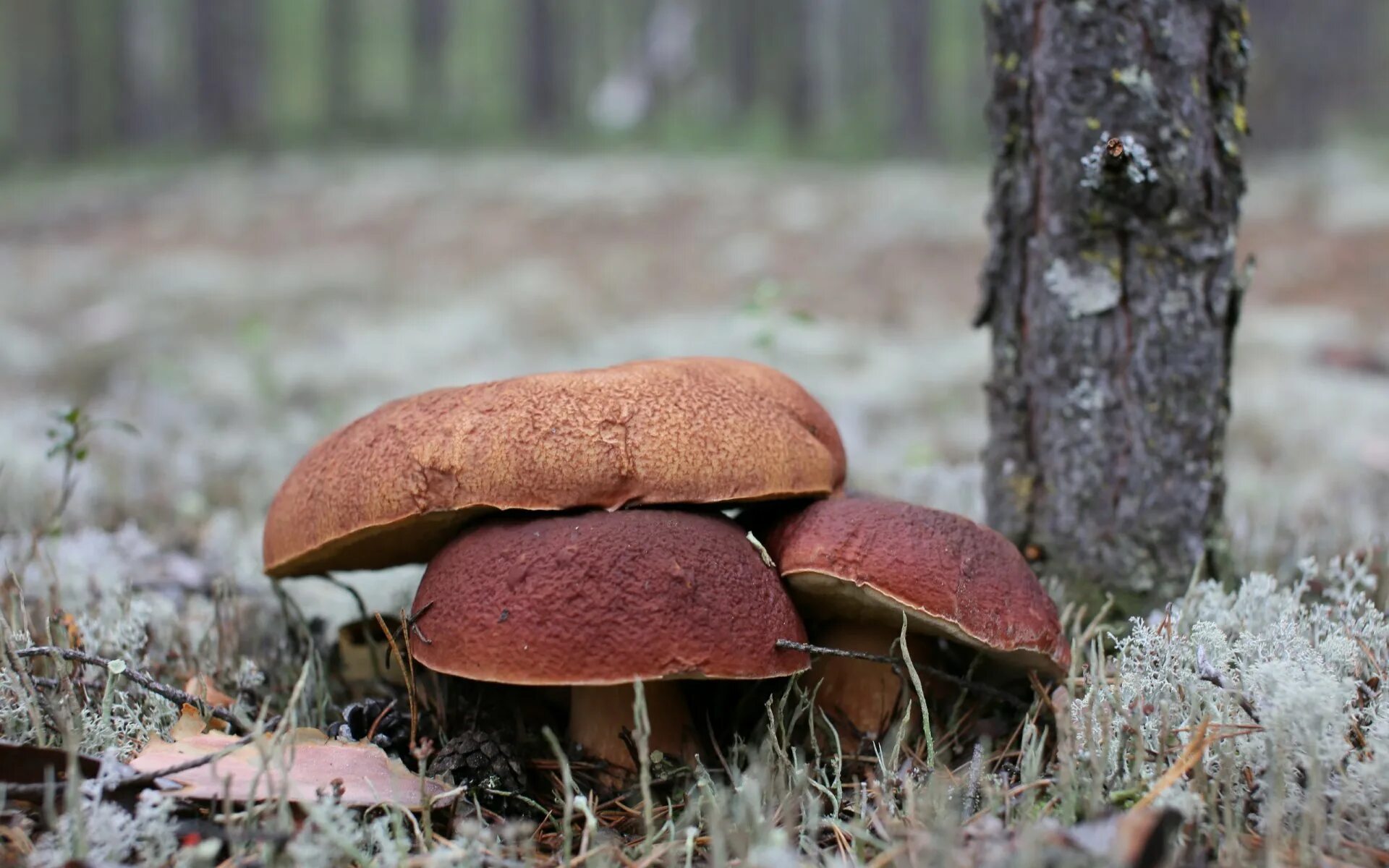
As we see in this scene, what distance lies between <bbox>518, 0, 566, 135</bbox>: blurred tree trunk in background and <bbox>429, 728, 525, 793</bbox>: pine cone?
24659mm

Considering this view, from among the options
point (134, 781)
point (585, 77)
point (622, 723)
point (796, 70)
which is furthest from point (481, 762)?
point (585, 77)

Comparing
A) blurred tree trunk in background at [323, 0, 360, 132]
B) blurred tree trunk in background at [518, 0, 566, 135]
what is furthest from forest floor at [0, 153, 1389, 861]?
blurred tree trunk in background at [323, 0, 360, 132]

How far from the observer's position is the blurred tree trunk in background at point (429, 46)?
30750 mm

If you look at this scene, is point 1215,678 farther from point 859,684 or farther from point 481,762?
point 481,762

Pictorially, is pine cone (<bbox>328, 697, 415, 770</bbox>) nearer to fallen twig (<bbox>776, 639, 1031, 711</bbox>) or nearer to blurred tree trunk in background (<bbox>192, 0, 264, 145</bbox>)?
fallen twig (<bbox>776, 639, 1031, 711</bbox>)

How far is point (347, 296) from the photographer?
1108 centimetres

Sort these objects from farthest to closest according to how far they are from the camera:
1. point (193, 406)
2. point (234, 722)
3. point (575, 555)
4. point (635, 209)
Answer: point (635, 209), point (193, 406), point (234, 722), point (575, 555)

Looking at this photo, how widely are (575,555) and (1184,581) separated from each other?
5.47 feet

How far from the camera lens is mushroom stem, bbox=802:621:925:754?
223 cm

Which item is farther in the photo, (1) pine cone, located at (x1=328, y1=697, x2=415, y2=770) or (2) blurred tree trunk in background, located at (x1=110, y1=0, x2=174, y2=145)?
(2) blurred tree trunk in background, located at (x1=110, y1=0, x2=174, y2=145)

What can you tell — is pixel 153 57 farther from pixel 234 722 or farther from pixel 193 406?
pixel 234 722

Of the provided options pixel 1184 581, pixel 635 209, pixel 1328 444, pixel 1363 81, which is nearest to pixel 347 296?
pixel 635 209

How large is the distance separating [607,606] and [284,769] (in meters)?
0.58

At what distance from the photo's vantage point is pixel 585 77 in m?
43.9
